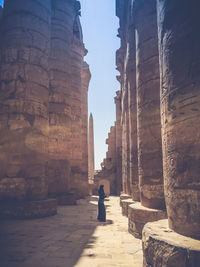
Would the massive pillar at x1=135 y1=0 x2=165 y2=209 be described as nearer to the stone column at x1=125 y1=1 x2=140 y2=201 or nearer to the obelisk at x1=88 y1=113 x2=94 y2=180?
the stone column at x1=125 y1=1 x2=140 y2=201

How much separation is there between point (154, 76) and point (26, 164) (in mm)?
4358

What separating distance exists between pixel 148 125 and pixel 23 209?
401 cm

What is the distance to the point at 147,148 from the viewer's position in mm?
5215

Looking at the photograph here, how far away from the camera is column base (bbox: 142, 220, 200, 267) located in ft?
6.79

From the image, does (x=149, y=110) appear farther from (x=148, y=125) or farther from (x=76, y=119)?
(x=76, y=119)

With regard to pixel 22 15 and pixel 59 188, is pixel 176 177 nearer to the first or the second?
pixel 22 15

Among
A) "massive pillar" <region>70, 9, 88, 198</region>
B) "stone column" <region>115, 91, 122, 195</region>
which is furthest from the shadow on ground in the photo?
"stone column" <region>115, 91, 122, 195</region>

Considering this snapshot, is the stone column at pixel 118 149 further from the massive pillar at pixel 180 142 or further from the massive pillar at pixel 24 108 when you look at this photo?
the massive pillar at pixel 180 142

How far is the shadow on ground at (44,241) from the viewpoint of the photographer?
3.43 metres

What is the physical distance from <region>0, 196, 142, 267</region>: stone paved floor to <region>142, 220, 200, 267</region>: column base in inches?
33.4

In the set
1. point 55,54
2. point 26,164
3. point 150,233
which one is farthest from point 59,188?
point 150,233

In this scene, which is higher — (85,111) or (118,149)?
(85,111)

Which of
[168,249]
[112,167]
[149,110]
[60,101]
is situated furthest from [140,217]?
[112,167]

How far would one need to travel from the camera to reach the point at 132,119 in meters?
7.55
